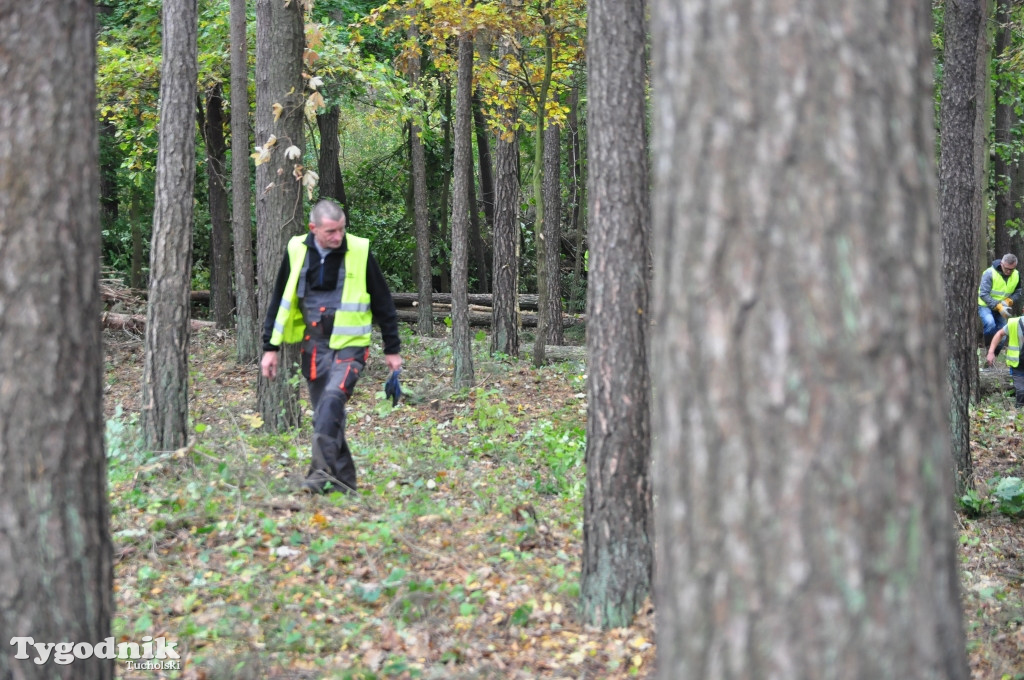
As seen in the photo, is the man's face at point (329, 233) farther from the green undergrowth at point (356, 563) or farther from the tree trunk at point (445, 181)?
the tree trunk at point (445, 181)

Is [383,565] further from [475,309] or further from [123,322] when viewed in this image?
[475,309]

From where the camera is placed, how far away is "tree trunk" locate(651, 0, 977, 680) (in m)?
2.08

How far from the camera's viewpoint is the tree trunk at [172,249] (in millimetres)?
8586

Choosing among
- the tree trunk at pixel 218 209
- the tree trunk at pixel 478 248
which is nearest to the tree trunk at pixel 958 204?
the tree trunk at pixel 218 209

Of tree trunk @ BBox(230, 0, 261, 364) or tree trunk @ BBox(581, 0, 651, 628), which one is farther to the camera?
tree trunk @ BBox(230, 0, 261, 364)

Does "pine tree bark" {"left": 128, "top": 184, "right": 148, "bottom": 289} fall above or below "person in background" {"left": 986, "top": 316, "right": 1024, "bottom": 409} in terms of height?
above

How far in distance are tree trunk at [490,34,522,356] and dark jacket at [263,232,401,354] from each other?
927cm

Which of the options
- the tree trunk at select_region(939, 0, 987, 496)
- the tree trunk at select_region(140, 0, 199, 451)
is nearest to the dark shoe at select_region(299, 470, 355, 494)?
the tree trunk at select_region(140, 0, 199, 451)

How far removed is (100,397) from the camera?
3.43 metres

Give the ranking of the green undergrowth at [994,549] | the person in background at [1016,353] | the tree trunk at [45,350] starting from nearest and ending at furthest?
the tree trunk at [45,350]
the green undergrowth at [994,549]
the person in background at [1016,353]

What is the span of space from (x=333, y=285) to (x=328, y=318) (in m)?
0.26

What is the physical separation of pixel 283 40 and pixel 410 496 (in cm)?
501

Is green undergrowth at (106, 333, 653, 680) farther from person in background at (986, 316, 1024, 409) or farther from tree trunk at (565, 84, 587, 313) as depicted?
tree trunk at (565, 84, 587, 313)

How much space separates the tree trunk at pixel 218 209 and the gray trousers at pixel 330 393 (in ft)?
42.0
